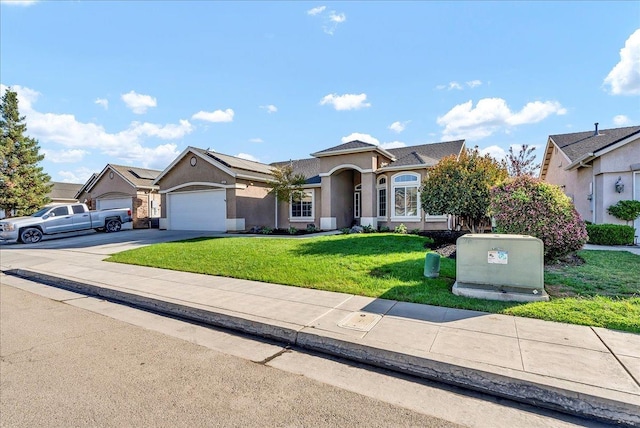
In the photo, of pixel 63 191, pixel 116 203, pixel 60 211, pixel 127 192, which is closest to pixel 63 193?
pixel 63 191

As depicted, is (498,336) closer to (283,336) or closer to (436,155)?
(283,336)

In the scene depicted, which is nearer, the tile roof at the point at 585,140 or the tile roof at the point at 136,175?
the tile roof at the point at 585,140

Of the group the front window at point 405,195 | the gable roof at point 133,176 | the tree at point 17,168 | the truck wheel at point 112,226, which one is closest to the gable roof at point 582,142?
the front window at point 405,195

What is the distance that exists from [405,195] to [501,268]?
11929 mm

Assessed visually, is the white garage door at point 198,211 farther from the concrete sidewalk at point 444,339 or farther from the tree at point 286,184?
the concrete sidewalk at point 444,339

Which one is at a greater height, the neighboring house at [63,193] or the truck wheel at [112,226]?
the neighboring house at [63,193]

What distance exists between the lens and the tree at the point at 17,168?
88.5ft

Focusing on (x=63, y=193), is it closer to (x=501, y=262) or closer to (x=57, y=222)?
(x=57, y=222)

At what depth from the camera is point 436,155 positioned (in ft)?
66.0

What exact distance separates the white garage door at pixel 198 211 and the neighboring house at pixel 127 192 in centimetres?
448

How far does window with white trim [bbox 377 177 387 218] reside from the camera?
18625 millimetres

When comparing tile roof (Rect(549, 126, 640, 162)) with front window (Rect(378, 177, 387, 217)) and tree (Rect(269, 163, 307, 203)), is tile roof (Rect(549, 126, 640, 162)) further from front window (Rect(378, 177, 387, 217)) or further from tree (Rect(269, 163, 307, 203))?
tree (Rect(269, 163, 307, 203))

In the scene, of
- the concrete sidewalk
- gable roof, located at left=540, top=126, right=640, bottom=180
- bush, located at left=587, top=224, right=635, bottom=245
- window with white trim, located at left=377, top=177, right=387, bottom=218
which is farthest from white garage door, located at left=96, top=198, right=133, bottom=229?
gable roof, located at left=540, top=126, right=640, bottom=180

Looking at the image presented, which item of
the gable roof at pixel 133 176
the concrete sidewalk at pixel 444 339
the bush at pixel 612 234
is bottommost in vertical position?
the concrete sidewalk at pixel 444 339
